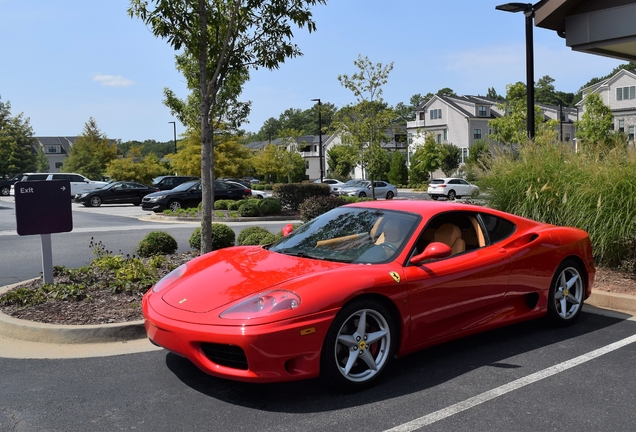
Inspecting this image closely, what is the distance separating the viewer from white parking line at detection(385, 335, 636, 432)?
12.3 ft

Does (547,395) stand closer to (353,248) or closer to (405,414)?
(405,414)

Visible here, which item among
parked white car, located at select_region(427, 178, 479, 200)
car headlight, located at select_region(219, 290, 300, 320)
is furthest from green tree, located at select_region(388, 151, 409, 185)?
car headlight, located at select_region(219, 290, 300, 320)

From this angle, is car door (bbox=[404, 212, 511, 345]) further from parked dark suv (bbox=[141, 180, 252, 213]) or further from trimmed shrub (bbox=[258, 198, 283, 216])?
parked dark suv (bbox=[141, 180, 252, 213])

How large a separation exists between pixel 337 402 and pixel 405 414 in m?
0.48

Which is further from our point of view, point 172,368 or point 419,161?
point 419,161

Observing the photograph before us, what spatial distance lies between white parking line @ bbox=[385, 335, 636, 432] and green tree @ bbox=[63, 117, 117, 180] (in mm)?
54604

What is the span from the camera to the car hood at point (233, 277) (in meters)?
4.34

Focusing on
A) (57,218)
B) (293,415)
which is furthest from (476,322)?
(57,218)

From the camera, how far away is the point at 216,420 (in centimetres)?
380

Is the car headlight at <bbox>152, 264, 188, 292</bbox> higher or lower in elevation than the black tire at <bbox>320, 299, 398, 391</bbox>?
higher

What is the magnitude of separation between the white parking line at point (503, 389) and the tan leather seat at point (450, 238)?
1.22 metres

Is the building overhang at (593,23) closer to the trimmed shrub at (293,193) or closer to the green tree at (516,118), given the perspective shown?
the trimmed shrub at (293,193)

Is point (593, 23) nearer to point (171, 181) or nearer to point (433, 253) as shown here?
point (433, 253)

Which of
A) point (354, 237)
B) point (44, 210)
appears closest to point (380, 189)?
point (44, 210)
